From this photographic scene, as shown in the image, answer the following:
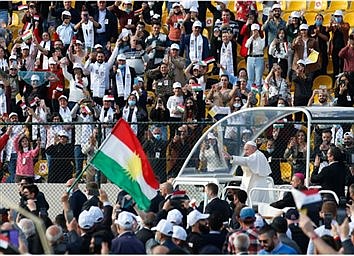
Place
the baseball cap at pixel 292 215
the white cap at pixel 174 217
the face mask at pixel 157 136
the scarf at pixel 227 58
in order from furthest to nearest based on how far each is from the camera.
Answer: the scarf at pixel 227 58 → the face mask at pixel 157 136 → the baseball cap at pixel 292 215 → the white cap at pixel 174 217

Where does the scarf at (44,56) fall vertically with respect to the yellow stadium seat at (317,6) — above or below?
below

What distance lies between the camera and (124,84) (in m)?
27.4

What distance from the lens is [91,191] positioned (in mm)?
19938

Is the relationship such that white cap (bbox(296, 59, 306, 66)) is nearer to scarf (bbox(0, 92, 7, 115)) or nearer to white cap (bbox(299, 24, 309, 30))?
white cap (bbox(299, 24, 309, 30))

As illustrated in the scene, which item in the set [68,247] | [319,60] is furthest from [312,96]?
[68,247]

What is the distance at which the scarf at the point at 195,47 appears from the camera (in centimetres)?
2798

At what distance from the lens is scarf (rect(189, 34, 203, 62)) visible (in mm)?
27984

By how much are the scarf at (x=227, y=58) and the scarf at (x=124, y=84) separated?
6.03 feet

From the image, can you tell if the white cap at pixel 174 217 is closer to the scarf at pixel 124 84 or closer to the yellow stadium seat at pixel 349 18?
the scarf at pixel 124 84

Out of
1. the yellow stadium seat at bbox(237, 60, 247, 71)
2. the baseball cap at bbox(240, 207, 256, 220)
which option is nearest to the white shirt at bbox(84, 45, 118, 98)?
the yellow stadium seat at bbox(237, 60, 247, 71)

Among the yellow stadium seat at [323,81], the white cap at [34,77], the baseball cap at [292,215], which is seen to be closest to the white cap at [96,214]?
the baseball cap at [292,215]

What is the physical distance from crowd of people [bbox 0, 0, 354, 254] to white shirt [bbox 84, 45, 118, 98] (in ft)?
0.09

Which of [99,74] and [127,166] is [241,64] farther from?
[127,166]

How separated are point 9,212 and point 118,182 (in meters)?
1.50
